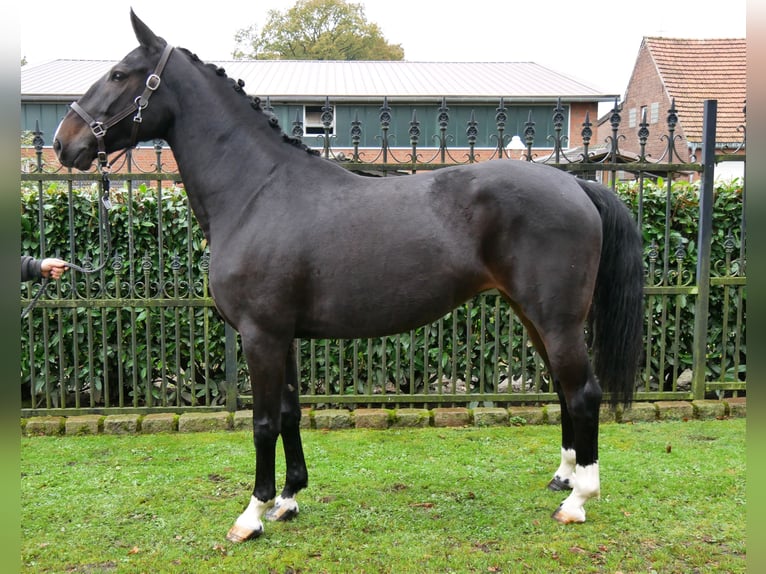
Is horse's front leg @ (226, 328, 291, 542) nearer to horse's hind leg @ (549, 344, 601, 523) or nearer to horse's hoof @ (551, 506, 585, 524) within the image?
horse's hind leg @ (549, 344, 601, 523)

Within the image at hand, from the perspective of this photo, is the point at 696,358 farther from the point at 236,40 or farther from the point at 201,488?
the point at 236,40

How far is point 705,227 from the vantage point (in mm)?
5328

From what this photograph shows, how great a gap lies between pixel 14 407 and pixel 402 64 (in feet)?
99.2

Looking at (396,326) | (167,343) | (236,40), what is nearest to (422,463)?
(396,326)

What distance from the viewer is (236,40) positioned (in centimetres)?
4388

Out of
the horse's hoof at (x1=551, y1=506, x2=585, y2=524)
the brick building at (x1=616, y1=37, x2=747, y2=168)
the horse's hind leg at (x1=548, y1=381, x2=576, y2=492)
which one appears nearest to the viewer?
the horse's hoof at (x1=551, y1=506, x2=585, y2=524)

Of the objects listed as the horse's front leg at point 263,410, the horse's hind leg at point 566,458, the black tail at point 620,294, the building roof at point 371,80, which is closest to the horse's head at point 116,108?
the horse's front leg at point 263,410

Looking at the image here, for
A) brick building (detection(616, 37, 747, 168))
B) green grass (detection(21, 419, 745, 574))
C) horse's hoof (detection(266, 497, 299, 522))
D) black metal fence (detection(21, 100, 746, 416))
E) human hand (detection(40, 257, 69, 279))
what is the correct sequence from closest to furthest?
human hand (detection(40, 257, 69, 279)) < green grass (detection(21, 419, 745, 574)) < horse's hoof (detection(266, 497, 299, 522)) < black metal fence (detection(21, 100, 746, 416)) < brick building (detection(616, 37, 747, 168))

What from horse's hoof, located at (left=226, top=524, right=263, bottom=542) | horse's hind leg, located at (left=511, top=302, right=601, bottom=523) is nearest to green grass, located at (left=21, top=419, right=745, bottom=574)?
horse's hoof, located at (left=226, top=524, right=263, bottom=542)

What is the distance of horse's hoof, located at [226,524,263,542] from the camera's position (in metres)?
3.18

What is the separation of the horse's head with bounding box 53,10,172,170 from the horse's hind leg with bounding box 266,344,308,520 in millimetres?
1617

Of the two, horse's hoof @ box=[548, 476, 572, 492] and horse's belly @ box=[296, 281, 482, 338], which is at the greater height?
horse's belly @ box=[296, 281, 482, 338]

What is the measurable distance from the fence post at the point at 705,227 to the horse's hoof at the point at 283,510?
4155 mm

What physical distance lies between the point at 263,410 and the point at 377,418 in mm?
2228
